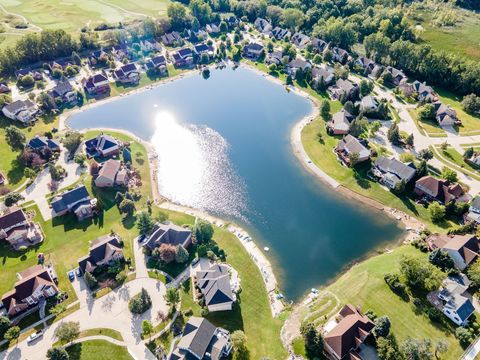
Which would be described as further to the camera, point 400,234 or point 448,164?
point 448,164

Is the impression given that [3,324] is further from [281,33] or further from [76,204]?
[281,33]

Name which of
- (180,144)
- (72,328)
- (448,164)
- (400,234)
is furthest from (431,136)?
(72,328)

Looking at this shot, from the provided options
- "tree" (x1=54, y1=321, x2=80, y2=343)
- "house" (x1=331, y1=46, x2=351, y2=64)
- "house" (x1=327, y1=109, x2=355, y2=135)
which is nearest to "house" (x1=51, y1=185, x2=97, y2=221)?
"tree" (x1=54, y1=321, x2=80, y2=343)

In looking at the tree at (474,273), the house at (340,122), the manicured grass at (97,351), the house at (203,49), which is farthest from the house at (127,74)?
the tree at (474,273)

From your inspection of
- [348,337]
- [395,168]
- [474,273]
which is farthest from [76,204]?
[474,273]

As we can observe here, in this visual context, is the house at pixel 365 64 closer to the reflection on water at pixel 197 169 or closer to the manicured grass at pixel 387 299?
the reflection on water at pixel 197 169

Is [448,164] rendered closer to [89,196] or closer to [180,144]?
[180,144]
